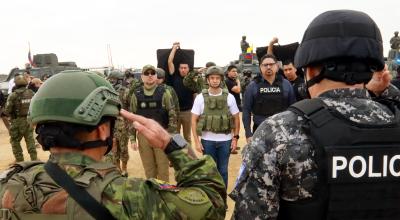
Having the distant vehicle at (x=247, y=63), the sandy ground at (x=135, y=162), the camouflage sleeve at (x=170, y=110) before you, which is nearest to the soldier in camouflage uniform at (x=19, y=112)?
the sandy ground at (x=135, y=162)

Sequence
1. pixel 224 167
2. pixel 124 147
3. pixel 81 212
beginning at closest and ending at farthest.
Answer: pixel 81 212
pixel 224 167
pixel 124 147

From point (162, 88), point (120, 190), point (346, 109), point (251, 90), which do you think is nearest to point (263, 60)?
point (251, 90)

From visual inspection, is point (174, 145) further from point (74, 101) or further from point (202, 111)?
point (202, 111)

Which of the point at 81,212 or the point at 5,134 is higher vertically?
the point at 81,212

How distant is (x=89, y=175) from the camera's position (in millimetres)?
1540

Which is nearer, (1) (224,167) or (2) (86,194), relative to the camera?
(2) (86,194)

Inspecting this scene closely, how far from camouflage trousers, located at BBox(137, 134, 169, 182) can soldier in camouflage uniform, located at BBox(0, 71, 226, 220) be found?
3.87m

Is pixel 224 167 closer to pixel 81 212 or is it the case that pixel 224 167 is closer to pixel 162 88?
pixel 162 88

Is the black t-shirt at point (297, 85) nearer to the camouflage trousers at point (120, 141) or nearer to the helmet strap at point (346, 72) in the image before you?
the camouflage trousers at point (120, 141)

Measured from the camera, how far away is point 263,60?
5406 mm

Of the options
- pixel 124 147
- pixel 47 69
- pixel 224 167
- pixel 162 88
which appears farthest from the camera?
pixel 47 69

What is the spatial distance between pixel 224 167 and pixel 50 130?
392cm

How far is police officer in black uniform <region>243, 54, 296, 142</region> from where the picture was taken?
5.39 metres

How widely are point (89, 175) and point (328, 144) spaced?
925 millimetres
